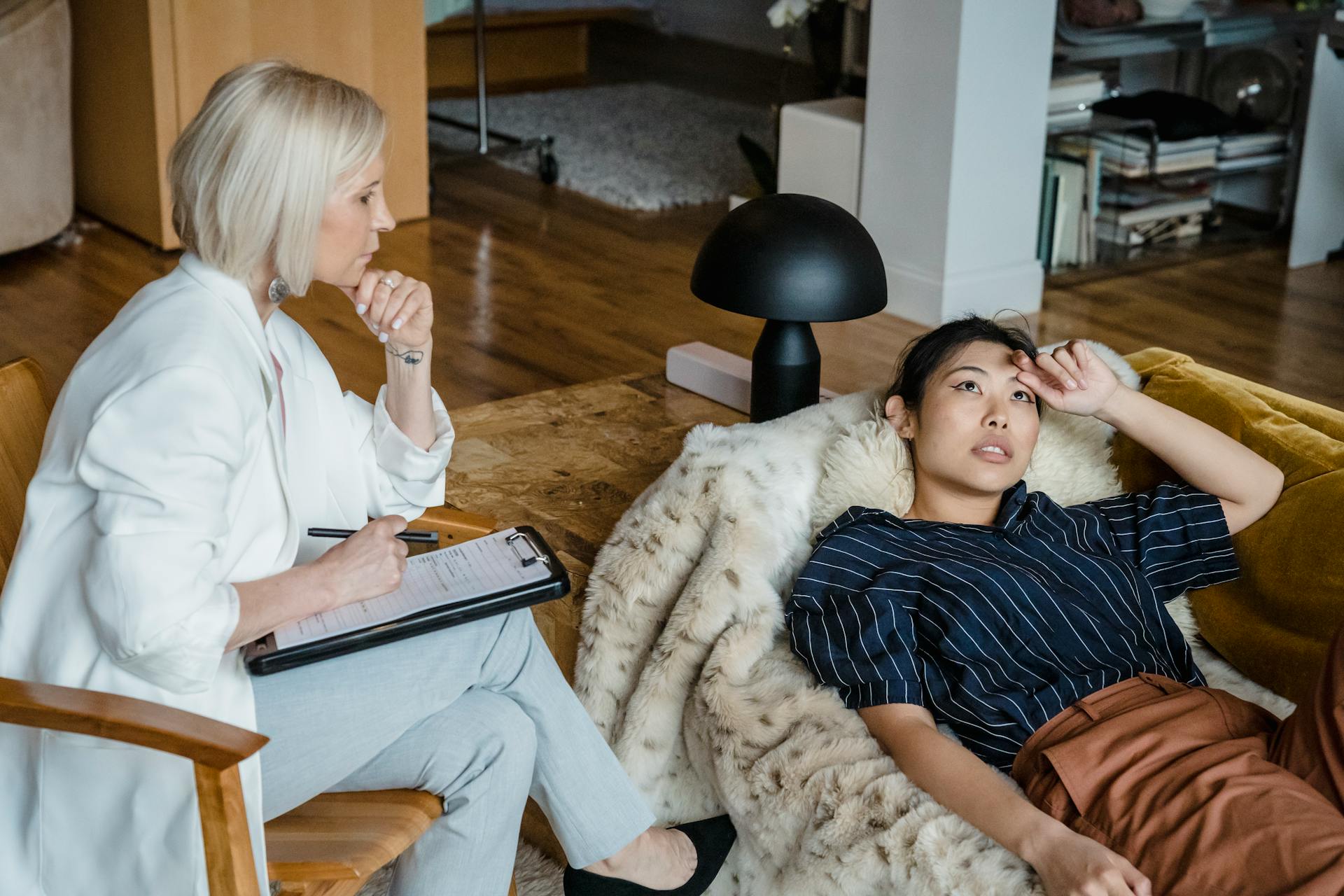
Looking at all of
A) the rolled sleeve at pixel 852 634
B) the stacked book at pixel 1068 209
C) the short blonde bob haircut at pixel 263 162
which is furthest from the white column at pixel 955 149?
the short blonde bob haircut at pixel 263 162

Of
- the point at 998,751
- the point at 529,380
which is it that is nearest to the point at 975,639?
the point at 998,751

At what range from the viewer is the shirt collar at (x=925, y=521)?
174cm

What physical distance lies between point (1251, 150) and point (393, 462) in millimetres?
3858

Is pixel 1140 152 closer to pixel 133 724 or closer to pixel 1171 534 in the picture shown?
pixel 1171 534

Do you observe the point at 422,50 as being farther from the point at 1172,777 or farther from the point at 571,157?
the point at 1172,777

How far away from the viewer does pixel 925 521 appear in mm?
1778

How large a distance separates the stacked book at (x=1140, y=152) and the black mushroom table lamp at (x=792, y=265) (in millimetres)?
2486

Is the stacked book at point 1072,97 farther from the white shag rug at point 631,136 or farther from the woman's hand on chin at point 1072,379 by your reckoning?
the woman's hand on chin at point 1072,379

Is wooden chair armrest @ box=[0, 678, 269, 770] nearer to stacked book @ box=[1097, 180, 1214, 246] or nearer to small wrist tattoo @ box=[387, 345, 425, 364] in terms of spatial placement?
small wrist tattoo @ box=[387, 345, 425, 364]

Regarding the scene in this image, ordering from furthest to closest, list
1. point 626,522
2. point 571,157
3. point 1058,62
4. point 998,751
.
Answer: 1. point 571,157
2. point 1058,62
3. point 626,522
4. point 998,751

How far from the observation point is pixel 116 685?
1.29 metres

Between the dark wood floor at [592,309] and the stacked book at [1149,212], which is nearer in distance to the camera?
the dark wood floor at [592,309]

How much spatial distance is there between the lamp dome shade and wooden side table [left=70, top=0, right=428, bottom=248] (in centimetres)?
233

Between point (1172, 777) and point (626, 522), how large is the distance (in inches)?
28.7
